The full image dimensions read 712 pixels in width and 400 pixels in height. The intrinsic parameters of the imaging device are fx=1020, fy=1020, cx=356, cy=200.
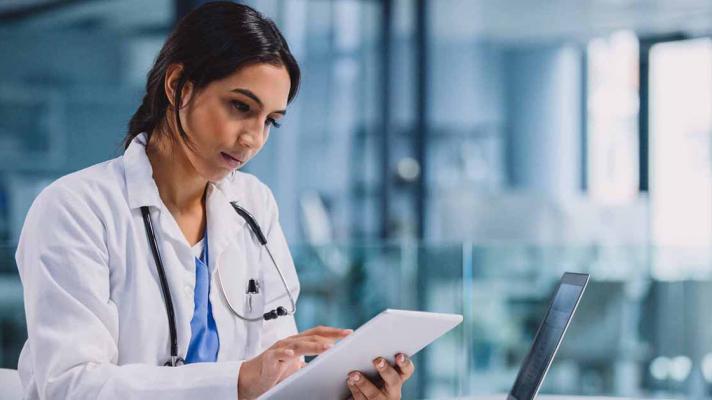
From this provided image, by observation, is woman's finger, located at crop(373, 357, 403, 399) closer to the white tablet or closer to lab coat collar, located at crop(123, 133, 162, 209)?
the white tablet

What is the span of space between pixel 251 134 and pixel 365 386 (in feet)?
1.41

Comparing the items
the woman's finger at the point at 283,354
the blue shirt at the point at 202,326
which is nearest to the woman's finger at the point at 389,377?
the woman's finger at the point at 283,354

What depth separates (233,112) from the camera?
1533 mm

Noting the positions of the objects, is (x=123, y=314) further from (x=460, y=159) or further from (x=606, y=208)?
(x=460, y=159)

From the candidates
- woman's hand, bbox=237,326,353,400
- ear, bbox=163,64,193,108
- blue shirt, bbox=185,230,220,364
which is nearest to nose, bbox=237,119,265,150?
ear, bbox=163,64,193,108

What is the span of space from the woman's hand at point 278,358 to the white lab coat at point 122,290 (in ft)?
0.06

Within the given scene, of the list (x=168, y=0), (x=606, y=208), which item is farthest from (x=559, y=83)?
(x=168, y=0)

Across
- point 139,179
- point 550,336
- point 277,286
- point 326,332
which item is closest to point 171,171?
point 139,179

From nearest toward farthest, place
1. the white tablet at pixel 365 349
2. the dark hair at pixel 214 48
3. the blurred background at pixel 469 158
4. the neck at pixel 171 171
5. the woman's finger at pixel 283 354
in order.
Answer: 1. the white tablet at pixel 365 349
2. the woman's finger at pixel 283 354
3. the dark hair at pixel 214 48
4. the neck at pixel 171 171
5. the blurred background at pixel 469 158

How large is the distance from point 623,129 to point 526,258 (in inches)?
163

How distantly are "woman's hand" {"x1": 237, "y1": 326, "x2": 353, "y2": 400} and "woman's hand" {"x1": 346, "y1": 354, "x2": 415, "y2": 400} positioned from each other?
0.06m

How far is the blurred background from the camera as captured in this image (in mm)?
3850

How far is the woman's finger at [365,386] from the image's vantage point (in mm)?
1347

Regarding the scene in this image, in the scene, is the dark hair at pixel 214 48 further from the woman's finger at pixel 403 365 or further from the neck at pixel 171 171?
the woman's finger at pixel 403 365
